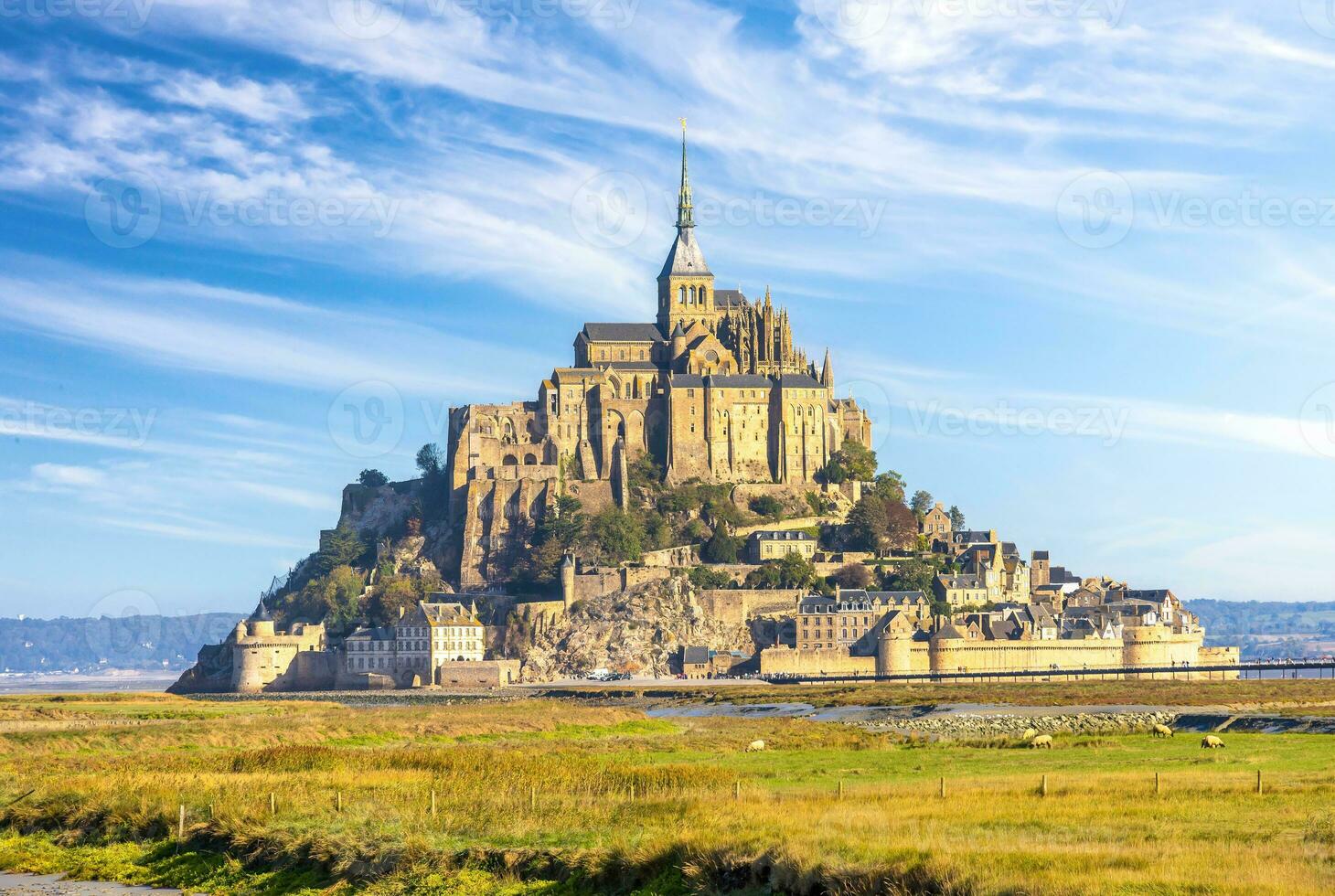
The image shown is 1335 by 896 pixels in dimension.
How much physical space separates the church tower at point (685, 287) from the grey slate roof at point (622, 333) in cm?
185

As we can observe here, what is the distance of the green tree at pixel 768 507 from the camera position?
419ft

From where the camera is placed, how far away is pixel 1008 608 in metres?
120

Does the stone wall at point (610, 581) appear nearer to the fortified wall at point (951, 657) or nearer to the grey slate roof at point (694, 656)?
the grey slate roof at point (694, 656)

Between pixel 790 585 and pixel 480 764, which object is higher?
pixel 790 585

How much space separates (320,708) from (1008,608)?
58.8 metres

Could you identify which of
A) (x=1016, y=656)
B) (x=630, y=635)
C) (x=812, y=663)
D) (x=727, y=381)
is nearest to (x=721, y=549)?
(x=630, y=635)

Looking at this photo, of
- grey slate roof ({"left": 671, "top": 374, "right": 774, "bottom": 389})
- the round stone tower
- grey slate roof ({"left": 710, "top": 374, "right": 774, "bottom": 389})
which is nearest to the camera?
the round stone tower

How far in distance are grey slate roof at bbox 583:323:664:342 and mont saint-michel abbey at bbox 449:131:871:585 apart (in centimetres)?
214

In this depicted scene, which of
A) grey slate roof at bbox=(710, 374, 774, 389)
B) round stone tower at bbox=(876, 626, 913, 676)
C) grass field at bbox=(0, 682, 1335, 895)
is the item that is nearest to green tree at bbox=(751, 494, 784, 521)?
grey slate roof at bbox=(710, 374, 774, 389)

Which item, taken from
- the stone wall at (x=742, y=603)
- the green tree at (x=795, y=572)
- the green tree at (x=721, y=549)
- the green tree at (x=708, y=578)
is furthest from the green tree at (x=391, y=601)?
the green tree at (x=795, y=572)

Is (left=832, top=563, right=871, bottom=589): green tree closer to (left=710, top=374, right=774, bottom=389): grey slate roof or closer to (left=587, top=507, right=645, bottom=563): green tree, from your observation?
(left=587, top=507, right=645, bottom=563): green tree

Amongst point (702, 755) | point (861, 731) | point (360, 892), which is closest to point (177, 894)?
point (360, 892)

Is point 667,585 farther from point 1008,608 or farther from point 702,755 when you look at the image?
point 702,755

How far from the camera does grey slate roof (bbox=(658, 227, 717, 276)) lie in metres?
144
